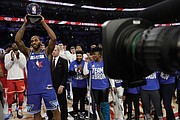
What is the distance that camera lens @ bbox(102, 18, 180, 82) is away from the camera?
2.19 ft

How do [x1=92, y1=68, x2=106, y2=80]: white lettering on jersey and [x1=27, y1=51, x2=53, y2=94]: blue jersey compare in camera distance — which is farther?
[x1=92, y1=68, x2=106, y2=80]: white lettering on jersey

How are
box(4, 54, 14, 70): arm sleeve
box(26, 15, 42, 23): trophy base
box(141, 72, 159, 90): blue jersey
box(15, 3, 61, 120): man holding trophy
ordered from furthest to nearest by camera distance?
box(4, 54, 14, 70): arm sleeve, box(141, 72, 159, 90): blue jersey, box(15, 3, 61, 120): man holding trophy, box(26, 15, 42, 23): trophy base

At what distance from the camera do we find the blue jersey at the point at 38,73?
8.07 feet

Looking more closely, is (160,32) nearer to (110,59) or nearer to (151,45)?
(151,45)

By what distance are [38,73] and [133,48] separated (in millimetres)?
1887

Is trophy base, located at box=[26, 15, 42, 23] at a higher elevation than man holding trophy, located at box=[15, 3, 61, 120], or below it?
higher

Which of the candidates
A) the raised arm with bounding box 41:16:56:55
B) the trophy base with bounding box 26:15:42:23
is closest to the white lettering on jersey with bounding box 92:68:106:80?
the raised arm with bounding box 41:16:56:55

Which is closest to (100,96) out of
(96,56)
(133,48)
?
(96,56)

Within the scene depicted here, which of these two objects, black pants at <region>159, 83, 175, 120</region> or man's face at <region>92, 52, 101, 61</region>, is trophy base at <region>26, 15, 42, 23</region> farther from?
black pants at <region>159, 83, 175, 120</region>

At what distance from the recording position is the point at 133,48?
0.76 metres

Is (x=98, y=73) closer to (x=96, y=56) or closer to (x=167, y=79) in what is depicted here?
(x=96, y=56)

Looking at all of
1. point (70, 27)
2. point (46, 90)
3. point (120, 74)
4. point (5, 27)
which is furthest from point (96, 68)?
point (70, 27)

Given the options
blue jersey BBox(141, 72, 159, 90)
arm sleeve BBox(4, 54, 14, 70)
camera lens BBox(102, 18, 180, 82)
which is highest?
camera lens BBox(102, 18, 180, 82)

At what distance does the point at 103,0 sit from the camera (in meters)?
17.6
